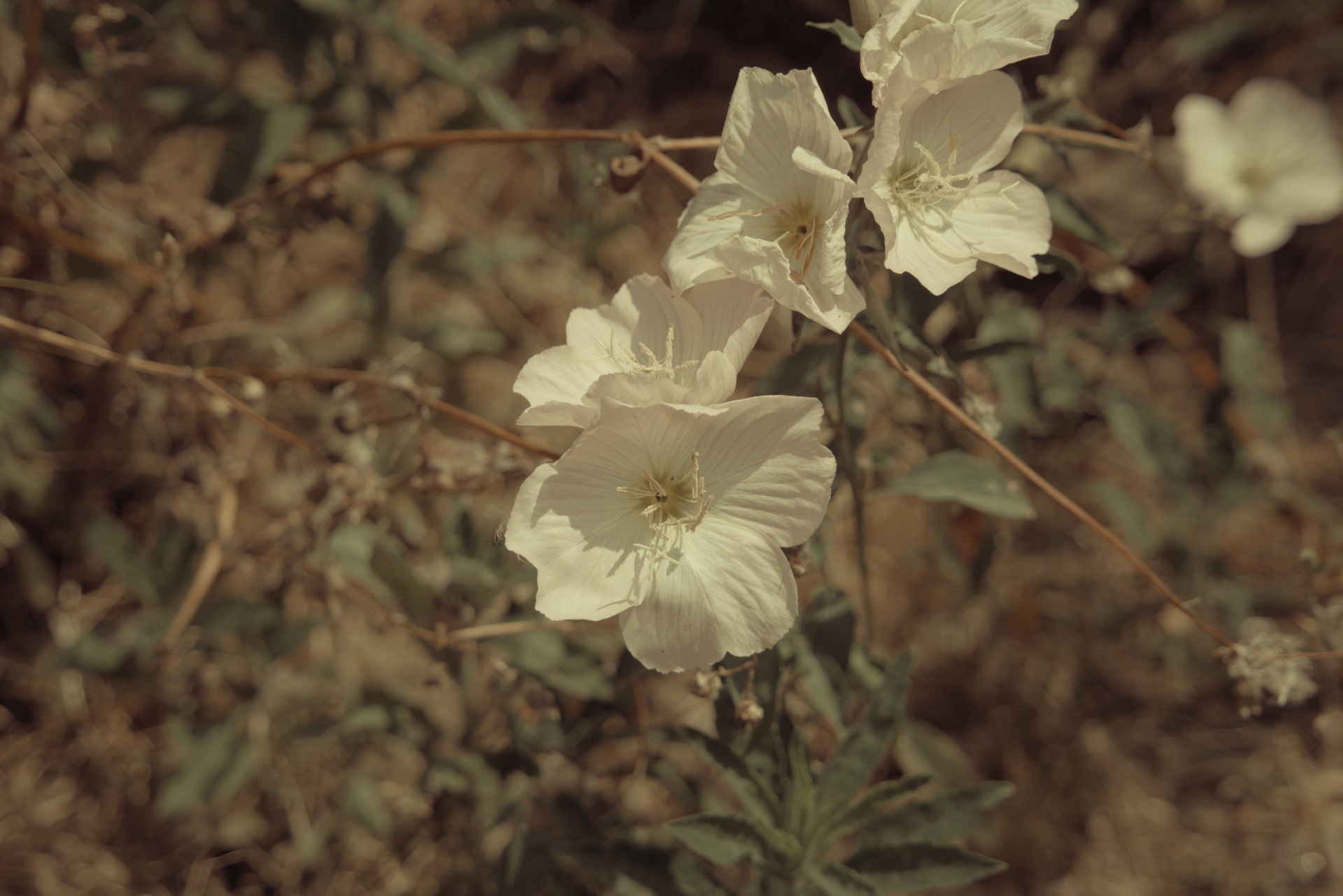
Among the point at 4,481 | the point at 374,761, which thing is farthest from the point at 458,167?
the point at 374,761

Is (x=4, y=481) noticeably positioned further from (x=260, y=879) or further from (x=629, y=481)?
(x=629, y=481)

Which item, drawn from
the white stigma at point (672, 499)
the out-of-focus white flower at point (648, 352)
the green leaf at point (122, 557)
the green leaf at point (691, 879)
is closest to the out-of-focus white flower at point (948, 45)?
the out-of-focus white flower at point (648, 352)

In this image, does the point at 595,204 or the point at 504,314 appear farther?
the point at 504,314

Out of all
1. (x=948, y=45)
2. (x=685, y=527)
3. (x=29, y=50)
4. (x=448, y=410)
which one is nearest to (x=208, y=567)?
(x=448, y=410)

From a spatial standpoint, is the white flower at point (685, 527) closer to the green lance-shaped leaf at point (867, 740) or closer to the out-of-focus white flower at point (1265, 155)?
the green lance-shaped leaf at point (867, 740)

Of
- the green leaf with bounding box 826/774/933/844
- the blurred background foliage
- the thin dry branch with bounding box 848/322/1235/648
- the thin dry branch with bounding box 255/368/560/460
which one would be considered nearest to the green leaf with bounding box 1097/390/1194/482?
the blurred background foliage

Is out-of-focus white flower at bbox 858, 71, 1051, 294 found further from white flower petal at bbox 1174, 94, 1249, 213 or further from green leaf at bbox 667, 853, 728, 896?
white flower petal at bbox 1174, 94, 1249, 213
